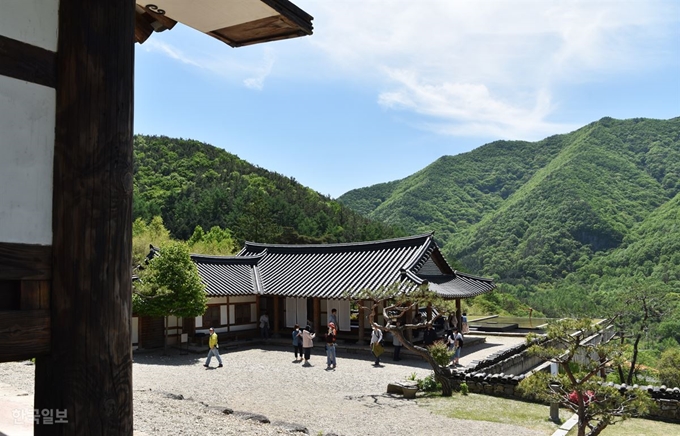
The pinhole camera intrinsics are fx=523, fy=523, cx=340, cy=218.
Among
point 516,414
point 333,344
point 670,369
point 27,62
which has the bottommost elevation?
point 670,369

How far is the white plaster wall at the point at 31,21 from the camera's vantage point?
2002mm

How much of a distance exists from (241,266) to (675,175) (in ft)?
283

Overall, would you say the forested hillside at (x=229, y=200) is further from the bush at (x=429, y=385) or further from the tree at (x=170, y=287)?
the bush at (x=429, y=385)

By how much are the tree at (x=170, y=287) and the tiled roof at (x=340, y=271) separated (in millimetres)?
2205

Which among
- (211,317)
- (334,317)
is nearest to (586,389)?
(334,317)

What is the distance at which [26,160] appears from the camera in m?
1.99

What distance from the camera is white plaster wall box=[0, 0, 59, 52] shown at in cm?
200

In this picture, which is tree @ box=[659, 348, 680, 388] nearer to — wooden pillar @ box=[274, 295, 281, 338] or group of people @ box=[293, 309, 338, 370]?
group of people @ box=[293, 309, 338, 370]

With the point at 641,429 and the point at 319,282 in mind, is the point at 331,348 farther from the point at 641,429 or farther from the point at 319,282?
the point at 641,429

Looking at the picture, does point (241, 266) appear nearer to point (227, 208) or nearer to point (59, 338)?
point (59, 338)

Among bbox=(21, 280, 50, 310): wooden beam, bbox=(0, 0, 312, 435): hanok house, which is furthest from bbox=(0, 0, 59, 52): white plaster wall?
bbox=(21, 280, 50, 310): wooden beam

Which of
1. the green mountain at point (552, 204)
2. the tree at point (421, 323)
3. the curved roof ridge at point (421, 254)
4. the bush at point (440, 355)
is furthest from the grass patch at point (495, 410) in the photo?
the green mountain at point (552, 204)

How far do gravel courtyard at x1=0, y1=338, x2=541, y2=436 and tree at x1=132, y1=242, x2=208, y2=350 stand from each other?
1.62m

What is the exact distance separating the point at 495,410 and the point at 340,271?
11.2m
